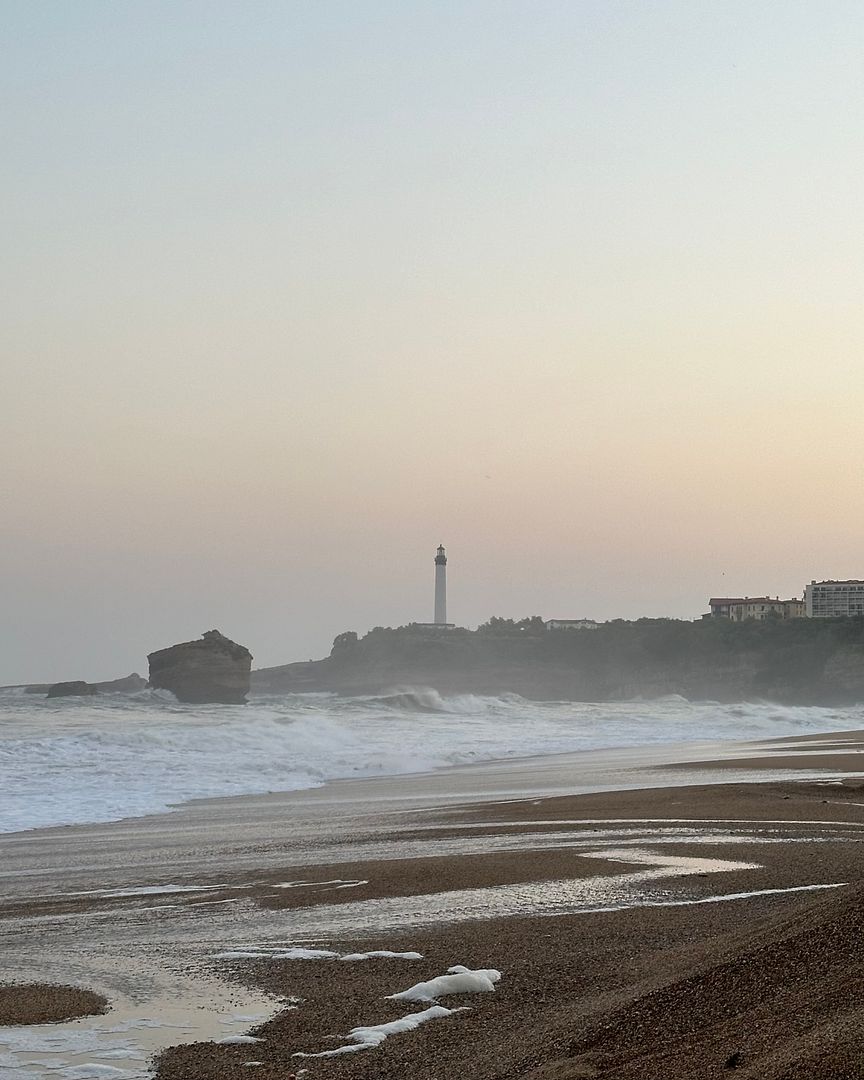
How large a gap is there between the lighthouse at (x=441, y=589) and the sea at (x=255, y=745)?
276ft

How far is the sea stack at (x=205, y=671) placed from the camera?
217 ft

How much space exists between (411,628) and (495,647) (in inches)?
601

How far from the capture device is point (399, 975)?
16.5 feet

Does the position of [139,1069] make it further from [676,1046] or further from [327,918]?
[327,918]

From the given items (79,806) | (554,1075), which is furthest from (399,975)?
(79,806)

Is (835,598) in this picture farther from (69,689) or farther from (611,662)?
(69,689)

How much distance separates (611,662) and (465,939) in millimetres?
106842

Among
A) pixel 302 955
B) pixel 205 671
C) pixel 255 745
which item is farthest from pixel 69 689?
pixel 302 955

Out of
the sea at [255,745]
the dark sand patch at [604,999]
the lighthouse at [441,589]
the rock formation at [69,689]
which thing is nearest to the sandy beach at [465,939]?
the dark sand patch at [604,999]

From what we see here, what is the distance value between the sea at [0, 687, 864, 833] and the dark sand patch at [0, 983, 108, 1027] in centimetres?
964

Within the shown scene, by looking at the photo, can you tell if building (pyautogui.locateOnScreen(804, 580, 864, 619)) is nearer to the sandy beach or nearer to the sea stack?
the sea stack

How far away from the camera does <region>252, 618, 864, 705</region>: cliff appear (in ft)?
310

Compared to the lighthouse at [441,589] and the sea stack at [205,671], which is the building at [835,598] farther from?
the sea stack at [205,671]

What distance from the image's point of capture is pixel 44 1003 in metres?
4.93
